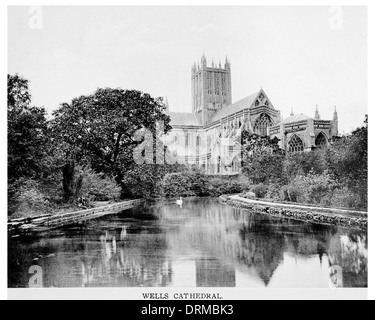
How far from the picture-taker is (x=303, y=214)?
31.1ft

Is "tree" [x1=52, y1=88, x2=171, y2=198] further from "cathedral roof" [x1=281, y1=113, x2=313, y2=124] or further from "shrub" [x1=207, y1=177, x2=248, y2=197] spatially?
"cathedral roof" [x1=281, y1=113, x2=313, y2=124]

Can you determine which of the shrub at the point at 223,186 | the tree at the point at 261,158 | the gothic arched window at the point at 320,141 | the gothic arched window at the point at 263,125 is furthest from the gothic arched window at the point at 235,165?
the gothic arched window at the point at 320,141

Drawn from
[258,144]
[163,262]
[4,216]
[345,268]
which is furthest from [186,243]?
[258,144]

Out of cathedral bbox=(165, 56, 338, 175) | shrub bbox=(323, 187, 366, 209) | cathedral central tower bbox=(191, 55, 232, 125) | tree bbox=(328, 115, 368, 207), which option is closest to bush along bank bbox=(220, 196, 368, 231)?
shrub bbox=(323, 187, 366, 209)

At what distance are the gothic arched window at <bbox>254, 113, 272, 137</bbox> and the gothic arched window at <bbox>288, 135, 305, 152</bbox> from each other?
924 mm

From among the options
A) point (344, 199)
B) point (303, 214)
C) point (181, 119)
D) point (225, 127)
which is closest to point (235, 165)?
point (225, 127)

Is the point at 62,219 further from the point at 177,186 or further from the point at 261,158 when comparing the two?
the point at 261,158

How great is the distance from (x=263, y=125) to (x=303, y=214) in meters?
3.88

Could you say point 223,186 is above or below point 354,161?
below

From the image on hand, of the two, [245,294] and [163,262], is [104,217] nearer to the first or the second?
[163,262]

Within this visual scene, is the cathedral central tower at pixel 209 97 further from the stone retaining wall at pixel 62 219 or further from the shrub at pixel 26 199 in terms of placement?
the shrub at pixel 26 199

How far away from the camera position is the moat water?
6113 mm

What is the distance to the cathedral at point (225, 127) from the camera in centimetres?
995
